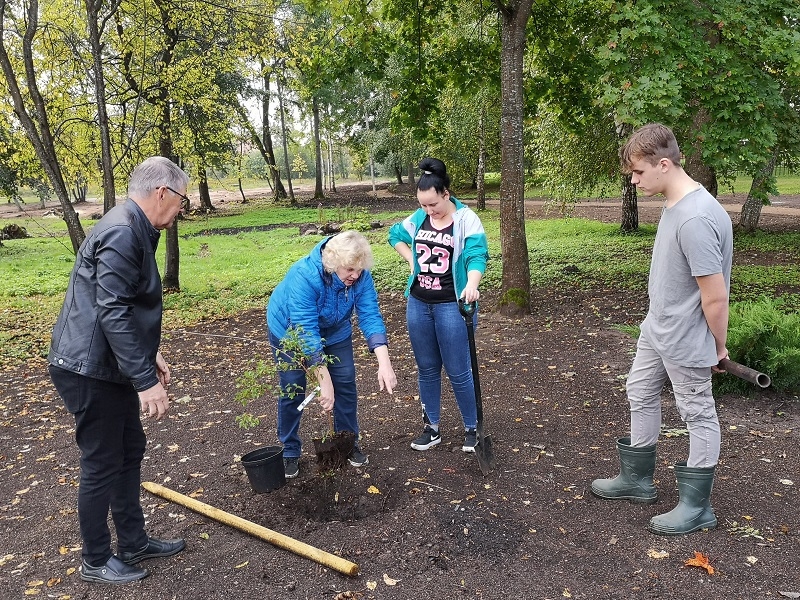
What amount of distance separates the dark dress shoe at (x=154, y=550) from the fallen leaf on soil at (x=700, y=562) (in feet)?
8.03

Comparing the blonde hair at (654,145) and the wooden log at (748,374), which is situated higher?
the blonde hair at (654,145)

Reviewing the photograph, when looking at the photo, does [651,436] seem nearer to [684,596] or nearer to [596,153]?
[684,596]

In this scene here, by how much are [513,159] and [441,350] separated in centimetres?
418

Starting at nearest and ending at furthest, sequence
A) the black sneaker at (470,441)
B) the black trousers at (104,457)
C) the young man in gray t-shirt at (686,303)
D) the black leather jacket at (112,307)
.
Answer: the black leather jacket at (112,307) → the black trousers at (104,457) → the young man in gray t-shirt at (686,303) → the black sneaker at (470,441)

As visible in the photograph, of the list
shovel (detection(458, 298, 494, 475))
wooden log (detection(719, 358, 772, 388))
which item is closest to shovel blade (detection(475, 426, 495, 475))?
shovel (detection(458, 298, 494, 475))

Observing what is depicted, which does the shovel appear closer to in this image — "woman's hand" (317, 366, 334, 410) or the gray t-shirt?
"woman's hand" (317, 366, 334, 410)

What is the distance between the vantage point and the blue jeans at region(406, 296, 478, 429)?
3951 millimetres

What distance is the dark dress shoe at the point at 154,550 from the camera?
3.09 metres

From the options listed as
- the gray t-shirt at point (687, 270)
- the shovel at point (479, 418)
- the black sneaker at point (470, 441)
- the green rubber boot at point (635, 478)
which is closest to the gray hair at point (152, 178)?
the shovel at point (479, 418)

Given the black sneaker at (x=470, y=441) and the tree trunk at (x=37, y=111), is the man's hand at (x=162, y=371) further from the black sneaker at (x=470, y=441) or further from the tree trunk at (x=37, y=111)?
the tree trunk at (x=37, y=111)

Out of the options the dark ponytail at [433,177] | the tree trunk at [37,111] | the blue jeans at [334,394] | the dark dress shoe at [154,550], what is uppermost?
the tree trunk at [37,111]

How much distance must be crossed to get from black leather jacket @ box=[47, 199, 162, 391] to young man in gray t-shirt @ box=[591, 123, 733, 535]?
229cm

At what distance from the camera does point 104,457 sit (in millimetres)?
2814

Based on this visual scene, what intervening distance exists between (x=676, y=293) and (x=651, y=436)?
86cm
